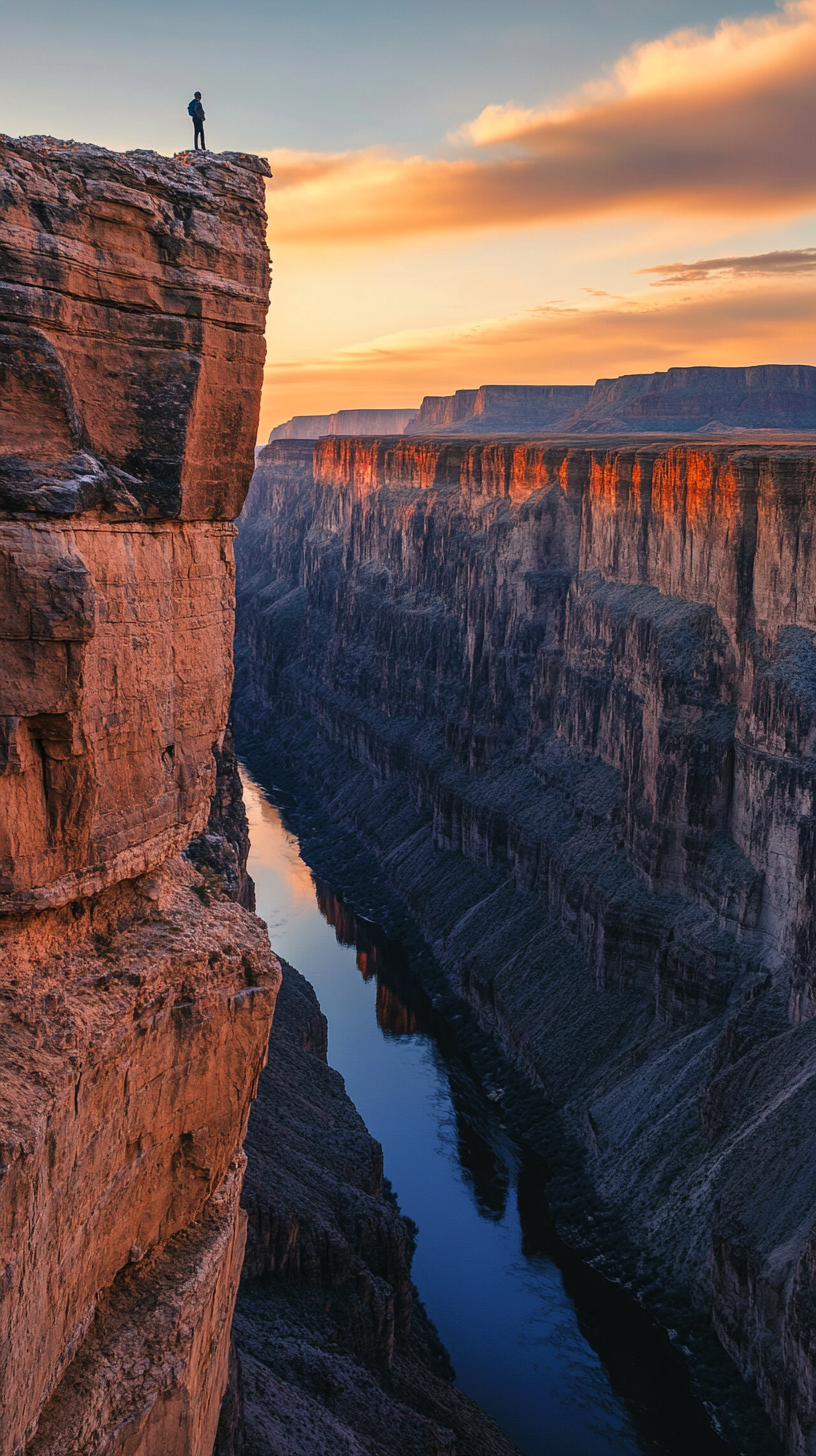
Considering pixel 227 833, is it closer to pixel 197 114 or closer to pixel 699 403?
pixel 197 114

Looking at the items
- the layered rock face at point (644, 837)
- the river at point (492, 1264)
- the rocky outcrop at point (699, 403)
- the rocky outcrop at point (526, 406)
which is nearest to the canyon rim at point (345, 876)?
the layered rock face at point (644, 837)

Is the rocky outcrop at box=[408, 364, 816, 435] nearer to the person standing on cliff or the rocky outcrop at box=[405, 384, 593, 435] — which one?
the rocky outcrop at box=[405, 384, 593, 435]

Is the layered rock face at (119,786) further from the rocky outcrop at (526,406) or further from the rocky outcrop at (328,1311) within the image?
the rocky outcrop at (526,406)

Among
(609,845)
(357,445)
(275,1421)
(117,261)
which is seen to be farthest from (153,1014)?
(357,445)

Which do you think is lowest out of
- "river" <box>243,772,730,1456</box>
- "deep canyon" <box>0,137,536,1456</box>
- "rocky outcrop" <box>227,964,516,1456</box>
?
"river" <box>243,772,730,1456</box>

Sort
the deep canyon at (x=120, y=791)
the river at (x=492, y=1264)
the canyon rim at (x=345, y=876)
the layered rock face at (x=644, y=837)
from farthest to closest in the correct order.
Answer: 1. the layered rock face at (x=644, y=837)
2. the river at (x=492, y=1264)
3. the canyon rim at (x=345, y=876)
4. the deep canyon at (x=120, y=791)

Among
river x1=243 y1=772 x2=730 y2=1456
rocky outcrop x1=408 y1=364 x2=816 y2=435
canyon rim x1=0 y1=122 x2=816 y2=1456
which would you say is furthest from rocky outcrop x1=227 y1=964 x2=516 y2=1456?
rocky outcrop x1=408 y1=364 x2=816 y2=435
